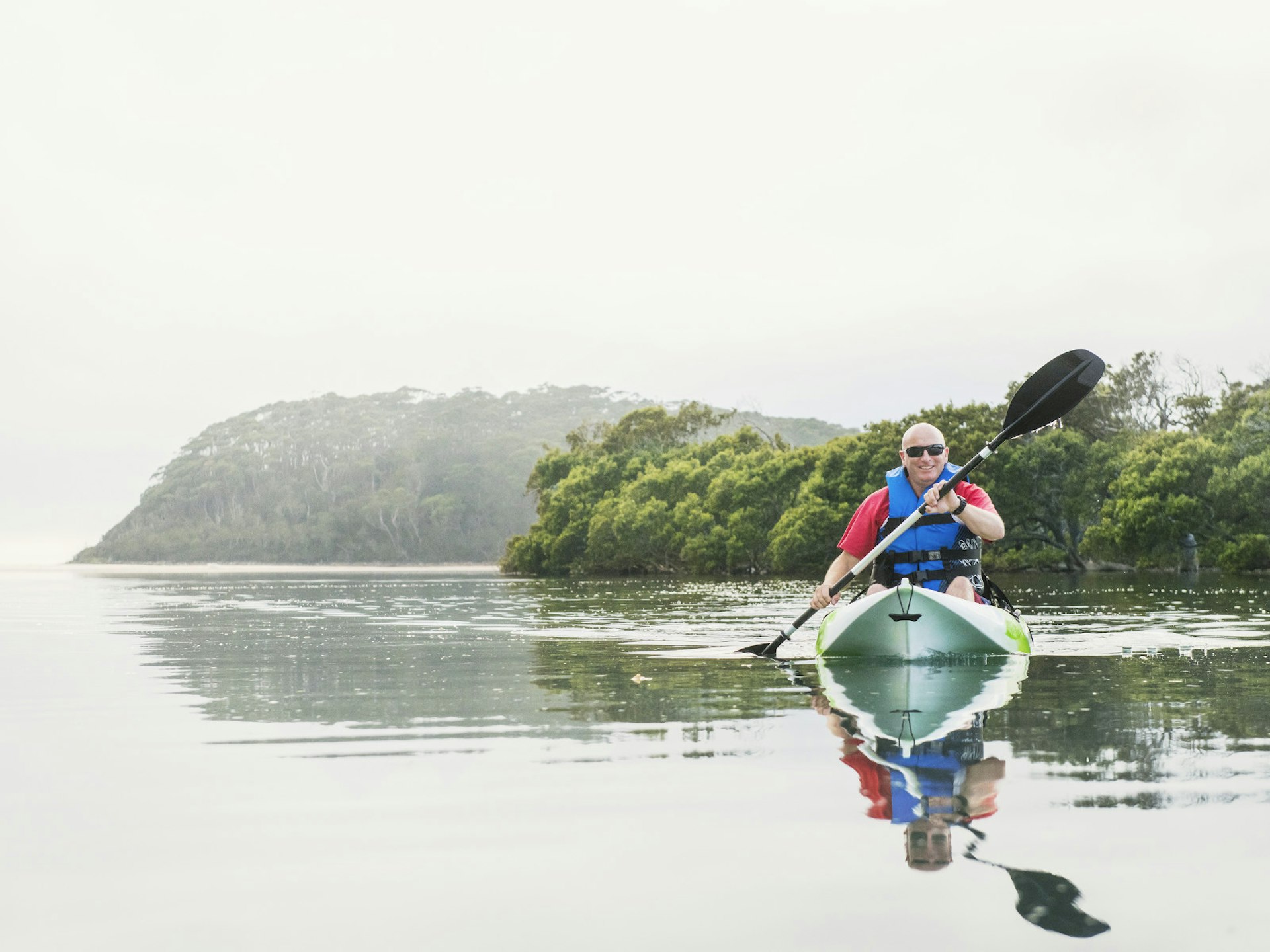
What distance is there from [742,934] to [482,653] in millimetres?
9811

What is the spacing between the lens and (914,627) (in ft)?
33.9

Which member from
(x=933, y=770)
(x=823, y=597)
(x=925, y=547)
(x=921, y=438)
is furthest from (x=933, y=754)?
(x=823, y=597)

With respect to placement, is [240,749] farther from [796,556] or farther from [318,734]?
[796,556]

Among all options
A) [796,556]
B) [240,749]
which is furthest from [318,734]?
[796,556]

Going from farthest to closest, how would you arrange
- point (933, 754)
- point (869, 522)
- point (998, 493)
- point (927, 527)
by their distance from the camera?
point (998, 493) → point (869, 522) → point (927, 527) → point (933, 754)

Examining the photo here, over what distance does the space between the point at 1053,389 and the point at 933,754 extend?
7566mm

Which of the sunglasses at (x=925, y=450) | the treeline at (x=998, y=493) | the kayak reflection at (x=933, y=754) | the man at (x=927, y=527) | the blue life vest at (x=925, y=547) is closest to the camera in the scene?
the kayak reflection at (x=933, y=754)

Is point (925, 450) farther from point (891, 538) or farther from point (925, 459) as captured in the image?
point (891, 538)

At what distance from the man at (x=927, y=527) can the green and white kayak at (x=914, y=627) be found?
0.96ft

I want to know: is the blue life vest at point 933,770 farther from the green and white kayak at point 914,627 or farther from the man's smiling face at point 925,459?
the man's smiling face at point 925,459

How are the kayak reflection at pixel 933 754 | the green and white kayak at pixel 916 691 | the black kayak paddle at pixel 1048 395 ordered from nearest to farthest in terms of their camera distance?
1. the kayak reflection at pixel 933 754
2. the green and white kayak at pixel 916 691
3. the black kayak paddle at pixel 1048 395

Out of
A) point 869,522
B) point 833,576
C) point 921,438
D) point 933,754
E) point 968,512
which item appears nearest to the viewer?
point 933,754

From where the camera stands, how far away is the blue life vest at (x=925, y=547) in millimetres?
10633

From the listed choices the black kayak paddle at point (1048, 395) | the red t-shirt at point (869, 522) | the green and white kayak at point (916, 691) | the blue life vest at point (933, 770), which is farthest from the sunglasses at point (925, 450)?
the blue life vest at point (933, 770)
